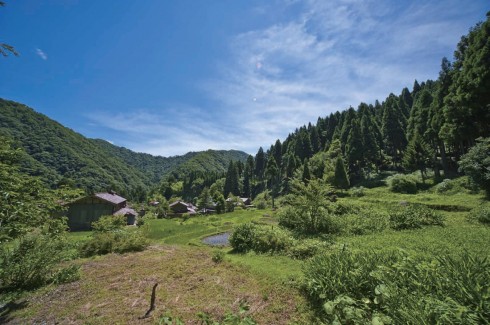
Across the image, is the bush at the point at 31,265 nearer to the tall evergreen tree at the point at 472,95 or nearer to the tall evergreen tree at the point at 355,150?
the tall evergreen tree at the point at 472,95

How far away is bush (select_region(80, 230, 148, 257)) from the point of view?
1655cm

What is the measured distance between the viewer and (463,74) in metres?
26.4

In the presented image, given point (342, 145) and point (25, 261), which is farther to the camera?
point (342, 145)

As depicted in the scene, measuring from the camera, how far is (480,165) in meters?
18.5

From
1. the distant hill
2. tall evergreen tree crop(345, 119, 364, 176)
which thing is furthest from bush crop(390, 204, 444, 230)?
the distant hill

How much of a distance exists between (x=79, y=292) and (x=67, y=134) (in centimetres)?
17614

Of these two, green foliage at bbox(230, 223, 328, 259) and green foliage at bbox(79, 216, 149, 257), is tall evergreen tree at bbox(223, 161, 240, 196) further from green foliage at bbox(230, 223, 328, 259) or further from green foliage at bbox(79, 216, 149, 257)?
green foliage at bbox(230, 223, 328, 259)

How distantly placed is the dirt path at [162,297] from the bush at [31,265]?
111 centimetres

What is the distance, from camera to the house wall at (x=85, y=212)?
3647 centimetres

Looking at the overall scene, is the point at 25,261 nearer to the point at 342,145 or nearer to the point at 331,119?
the point at 342,145

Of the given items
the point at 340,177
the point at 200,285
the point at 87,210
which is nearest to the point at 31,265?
the point at 200,285

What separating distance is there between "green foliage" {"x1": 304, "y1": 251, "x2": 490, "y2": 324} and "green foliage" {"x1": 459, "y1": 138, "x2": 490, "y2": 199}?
1834 cm

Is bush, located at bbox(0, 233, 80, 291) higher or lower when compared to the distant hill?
lower

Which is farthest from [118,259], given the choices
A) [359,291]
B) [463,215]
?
[463,215]
